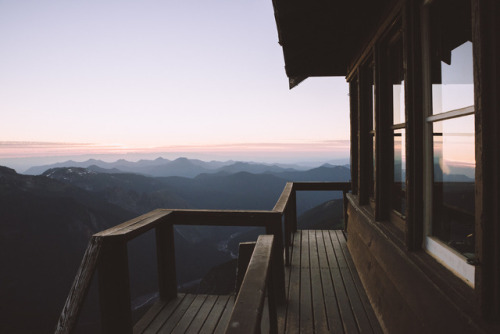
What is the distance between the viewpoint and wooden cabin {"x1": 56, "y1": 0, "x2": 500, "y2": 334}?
1273 mm

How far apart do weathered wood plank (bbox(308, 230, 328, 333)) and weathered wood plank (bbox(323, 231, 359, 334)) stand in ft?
0.59

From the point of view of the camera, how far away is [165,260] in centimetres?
361

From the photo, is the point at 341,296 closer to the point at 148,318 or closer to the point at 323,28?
the point at 148,318

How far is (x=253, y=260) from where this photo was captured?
5.68 ft

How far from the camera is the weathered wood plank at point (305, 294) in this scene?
10.2 ft

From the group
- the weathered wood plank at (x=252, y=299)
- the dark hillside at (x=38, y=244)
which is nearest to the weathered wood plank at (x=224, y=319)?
the weathered wood plank at (x=252, y=299)

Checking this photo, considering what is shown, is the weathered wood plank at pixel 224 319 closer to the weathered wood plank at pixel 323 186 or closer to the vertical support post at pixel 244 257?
the vertical support post at pixel 244 257

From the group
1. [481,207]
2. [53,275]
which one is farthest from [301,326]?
[53,275]

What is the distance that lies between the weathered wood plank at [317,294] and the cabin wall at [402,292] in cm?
53

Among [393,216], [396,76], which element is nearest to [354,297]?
[393,216]

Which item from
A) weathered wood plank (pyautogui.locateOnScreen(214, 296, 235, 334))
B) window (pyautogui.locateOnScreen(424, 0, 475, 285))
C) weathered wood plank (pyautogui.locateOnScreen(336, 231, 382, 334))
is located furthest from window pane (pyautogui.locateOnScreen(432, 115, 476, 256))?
weathered wood plank (pyautogui.locateOnScreen(214, 296, 235, 334))

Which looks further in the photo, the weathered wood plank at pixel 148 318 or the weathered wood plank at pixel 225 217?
the weathered wood plank at pixel 225 217

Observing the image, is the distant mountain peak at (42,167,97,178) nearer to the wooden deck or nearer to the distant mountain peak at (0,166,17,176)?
the distant mountain peak at (0,166,17,176)

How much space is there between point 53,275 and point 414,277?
76.7 metres
